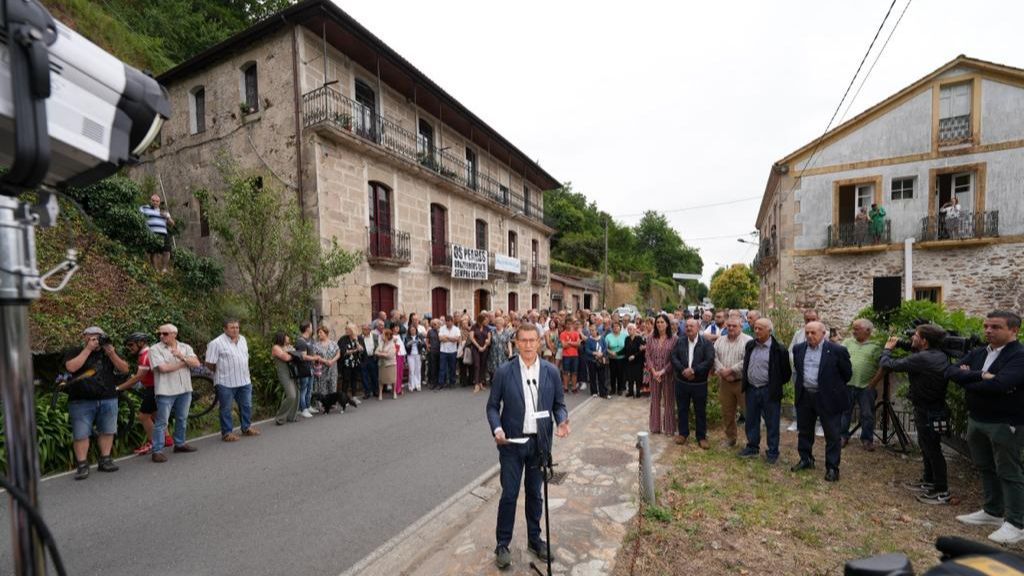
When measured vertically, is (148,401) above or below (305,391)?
above

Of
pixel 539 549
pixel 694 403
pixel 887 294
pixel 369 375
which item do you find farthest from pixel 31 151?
pixel 887 294

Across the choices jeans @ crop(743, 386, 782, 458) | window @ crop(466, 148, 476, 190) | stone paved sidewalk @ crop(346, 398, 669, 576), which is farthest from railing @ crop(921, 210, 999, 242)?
window @ crop(466, 148, 476, 190)

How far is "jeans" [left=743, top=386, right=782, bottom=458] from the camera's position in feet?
17.7

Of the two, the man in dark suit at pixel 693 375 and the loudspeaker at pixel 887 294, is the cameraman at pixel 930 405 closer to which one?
the man in dark suit at pixel 693 375

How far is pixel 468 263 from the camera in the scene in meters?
16.9

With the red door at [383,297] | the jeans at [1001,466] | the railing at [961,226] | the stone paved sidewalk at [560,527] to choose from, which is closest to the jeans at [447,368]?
the red door at [383,297]

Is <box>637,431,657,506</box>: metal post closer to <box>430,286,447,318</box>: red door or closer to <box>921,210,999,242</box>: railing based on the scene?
<box>430,286,447,318</box>: red door

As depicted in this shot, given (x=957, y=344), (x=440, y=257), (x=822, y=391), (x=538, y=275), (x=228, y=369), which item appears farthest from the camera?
(x=538, y=275)

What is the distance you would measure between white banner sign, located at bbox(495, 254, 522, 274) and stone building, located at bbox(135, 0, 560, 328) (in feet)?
3.08

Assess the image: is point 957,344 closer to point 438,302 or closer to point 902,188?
point 902,188

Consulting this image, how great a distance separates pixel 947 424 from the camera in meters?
4.42

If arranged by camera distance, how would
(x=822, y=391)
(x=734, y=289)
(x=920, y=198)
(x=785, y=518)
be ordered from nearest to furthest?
(x=785, y=518) < (x=822, y=391) < (x=920, y=198) < (x=734, y=289)

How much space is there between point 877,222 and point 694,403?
1311cm

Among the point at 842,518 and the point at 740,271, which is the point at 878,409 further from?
the point at 740,271
